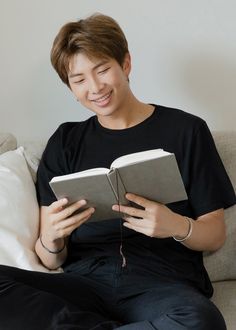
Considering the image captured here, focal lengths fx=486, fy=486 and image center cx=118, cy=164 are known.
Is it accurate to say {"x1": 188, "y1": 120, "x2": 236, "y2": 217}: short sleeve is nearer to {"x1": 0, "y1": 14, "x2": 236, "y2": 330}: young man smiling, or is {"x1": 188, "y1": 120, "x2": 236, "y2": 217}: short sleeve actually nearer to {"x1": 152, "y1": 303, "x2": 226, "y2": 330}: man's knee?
{"x1": 0, "y1": 14, "x2": 236, "y2": 330}: young man smiling

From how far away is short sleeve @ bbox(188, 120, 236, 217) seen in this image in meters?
1.34

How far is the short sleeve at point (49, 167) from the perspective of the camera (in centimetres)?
147

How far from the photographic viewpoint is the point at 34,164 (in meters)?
1.61

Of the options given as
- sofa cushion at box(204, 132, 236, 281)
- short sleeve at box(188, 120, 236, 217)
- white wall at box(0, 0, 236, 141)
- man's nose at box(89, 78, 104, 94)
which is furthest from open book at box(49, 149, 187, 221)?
white wall at box(0, 0, 236, 141)

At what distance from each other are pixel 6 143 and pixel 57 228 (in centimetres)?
55

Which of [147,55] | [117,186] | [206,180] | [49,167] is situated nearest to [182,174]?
[206,180]

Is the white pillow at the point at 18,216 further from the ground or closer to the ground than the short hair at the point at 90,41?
closer to the ground

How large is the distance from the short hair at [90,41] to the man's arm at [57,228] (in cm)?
43

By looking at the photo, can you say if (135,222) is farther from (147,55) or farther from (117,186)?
(147,55)

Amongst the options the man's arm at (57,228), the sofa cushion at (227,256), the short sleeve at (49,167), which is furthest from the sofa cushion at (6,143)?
the sofa cushion at (227,256)

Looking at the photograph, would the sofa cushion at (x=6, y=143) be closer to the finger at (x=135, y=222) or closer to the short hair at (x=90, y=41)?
the short hair at (x=90, y=41)

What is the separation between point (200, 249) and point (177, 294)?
196mm

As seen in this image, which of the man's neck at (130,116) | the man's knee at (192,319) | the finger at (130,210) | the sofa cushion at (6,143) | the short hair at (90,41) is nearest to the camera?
the man's knee at (192,319)

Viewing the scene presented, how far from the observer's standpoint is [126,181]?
3.65 feet
